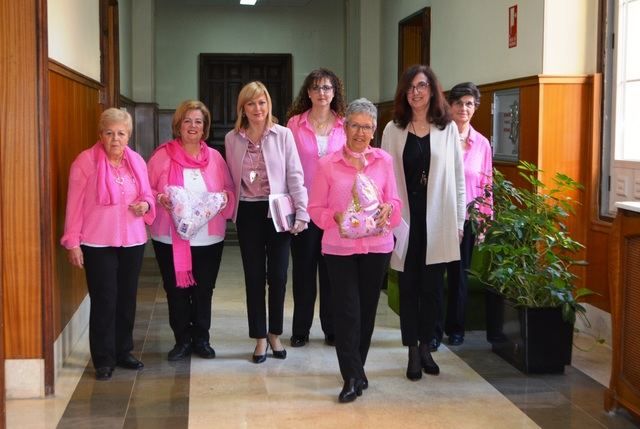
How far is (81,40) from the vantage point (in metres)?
5.84

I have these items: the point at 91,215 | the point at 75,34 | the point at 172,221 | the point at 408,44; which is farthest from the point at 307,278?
the point at 408,44

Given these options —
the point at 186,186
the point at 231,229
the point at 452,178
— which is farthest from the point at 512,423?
the point at 231,229

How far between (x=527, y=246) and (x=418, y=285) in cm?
75

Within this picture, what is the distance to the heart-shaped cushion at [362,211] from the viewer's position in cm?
408

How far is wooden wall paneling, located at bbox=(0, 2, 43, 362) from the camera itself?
418cm

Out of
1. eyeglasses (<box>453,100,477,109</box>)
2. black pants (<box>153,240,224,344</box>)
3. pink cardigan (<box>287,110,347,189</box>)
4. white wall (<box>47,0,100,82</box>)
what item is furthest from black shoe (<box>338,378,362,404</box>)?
white wall (<box>47,0,100,82</box>)

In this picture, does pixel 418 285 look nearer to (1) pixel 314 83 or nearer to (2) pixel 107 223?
(1) pixel 314 83

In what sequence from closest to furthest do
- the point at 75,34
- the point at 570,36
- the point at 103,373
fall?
the point at 103,373 → the point at 75,34 → the point at 570,36

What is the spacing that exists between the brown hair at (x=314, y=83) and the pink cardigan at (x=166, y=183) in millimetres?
606

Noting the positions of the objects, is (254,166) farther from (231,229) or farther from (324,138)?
(231,229)

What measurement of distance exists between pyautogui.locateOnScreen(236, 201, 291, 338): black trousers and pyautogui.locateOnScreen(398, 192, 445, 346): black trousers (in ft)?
2.40

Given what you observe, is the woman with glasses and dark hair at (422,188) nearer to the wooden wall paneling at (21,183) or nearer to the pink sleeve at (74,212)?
the pink sleeve at (74,212)

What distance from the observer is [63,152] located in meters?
4.96

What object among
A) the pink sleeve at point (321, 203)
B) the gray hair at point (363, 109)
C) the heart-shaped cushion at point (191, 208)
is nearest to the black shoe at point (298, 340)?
the heart-shaped cushion at point (191, 208)
